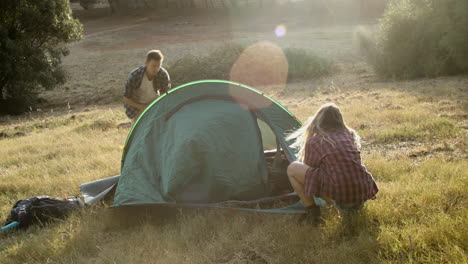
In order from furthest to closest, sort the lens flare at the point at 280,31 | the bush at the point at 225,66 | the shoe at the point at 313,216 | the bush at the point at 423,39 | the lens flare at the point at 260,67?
the lens flare at the point at 280,31 < the lens flare at the point at 260,67 < the bush at the point at 225,66 < the bush at the point at 423,39 < the shoe at the point at 313,216

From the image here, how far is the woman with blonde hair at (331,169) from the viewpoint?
12.9 ft

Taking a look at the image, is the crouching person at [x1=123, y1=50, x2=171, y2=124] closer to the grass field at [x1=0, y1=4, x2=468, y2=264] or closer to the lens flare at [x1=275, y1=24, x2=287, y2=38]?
the grass field at [x1=0, y1=4, x2=468, y2=264]

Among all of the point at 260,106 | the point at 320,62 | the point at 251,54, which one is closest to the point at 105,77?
the point at 251,54

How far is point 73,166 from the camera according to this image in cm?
735

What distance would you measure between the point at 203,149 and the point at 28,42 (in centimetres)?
1554

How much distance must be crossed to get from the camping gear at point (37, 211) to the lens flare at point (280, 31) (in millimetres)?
30489

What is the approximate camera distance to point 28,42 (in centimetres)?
1752

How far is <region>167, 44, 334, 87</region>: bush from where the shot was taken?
2094cm

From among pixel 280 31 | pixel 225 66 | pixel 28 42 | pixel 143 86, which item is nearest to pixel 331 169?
pixel 143 86

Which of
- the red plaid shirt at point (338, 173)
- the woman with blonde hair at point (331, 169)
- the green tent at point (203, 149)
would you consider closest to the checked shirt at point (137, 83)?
the green tent at point (203, 149)

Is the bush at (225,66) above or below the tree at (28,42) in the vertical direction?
below

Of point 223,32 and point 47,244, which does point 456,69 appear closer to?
point 47,244

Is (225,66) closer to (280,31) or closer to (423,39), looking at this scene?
(423,39)

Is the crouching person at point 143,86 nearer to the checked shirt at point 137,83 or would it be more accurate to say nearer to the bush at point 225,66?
the checked shirt at point 137,83
